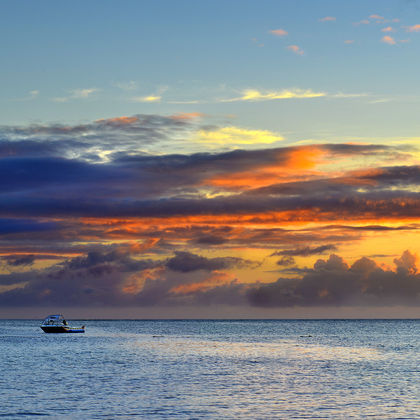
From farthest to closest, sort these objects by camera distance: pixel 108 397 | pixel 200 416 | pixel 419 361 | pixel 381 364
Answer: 1. pixel 419 361
2. pixel 381 364
3. pixel 108 397
4. pixel 200 416

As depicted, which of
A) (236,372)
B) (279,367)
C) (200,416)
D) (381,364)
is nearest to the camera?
(200,416)

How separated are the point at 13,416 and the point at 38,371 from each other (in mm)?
39669

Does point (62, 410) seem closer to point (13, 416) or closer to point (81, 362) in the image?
point (13, 416)

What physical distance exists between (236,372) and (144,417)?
126 feet

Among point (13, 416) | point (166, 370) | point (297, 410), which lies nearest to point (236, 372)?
point (166, 370)

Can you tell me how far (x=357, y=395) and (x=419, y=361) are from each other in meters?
52.2

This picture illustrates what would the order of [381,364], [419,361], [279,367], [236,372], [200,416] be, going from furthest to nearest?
[419,361], [381,364], [279,367], [236,372], [200,416]

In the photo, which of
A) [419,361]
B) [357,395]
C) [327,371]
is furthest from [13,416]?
[419,361]

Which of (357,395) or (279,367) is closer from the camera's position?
(357,395)

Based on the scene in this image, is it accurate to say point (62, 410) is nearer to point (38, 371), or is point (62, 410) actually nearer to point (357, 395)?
point (357, 395)

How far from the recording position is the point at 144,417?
52.2 meters

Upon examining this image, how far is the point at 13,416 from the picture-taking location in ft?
171

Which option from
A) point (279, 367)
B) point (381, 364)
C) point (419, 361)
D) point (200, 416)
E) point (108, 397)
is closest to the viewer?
point (200, 416)

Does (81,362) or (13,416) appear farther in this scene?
(81,362)
